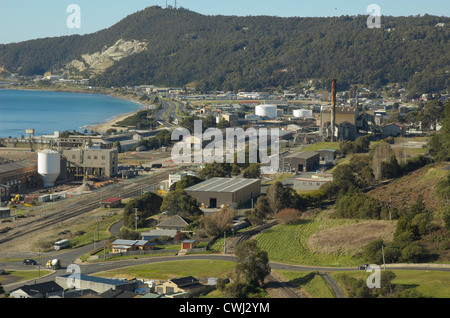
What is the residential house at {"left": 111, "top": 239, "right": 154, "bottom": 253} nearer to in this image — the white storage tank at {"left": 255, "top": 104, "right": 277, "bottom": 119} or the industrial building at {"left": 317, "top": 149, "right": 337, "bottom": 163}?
the industrial building at {"left": 317, "top": 149, "right": 337, "bottom": 163}

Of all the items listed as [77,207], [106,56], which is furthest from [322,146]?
[106,56]

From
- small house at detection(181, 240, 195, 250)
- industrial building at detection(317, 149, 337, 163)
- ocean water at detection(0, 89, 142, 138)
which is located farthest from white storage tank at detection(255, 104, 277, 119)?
small house at detection(181, 240, 195, 250)

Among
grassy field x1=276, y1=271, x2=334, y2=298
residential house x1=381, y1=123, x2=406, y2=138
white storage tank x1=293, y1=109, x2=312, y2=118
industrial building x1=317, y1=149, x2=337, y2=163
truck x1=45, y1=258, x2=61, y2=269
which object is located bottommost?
truck x1=45, y1=258, x2=61, y2=269

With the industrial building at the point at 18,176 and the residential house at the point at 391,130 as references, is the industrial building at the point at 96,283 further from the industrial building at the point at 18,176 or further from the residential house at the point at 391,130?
the residential house at the point at 391,130

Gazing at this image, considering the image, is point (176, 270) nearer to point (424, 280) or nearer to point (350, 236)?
point (350, 236)

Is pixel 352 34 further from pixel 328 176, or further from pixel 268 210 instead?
pixel 268 210

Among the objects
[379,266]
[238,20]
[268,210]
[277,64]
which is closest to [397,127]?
[268,210]
